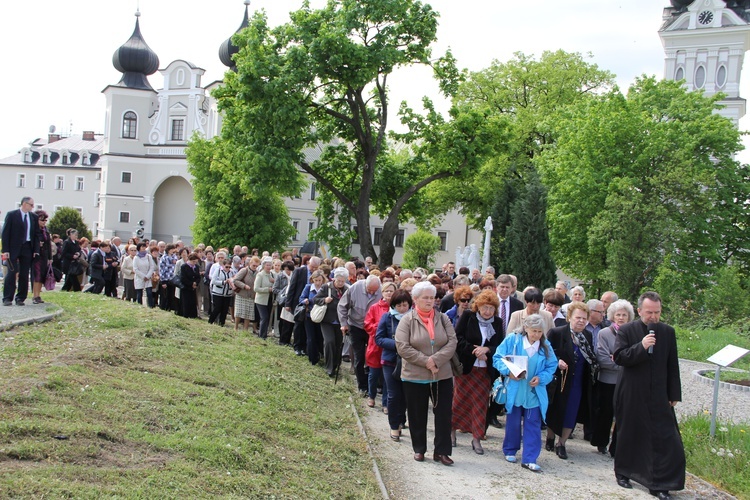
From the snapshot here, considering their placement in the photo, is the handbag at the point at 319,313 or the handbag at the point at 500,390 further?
the handbag at the point at 319,313

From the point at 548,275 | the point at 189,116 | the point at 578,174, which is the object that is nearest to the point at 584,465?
the point at 548,275

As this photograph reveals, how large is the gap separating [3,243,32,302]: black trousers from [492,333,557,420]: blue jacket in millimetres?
7813

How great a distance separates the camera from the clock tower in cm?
5594

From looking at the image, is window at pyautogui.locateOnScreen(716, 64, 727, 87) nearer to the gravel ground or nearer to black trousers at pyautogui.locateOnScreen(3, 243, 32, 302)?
the gravel ground

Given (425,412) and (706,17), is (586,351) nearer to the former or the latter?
(425,412)

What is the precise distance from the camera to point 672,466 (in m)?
7.33

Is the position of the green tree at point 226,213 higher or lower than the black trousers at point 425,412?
higher

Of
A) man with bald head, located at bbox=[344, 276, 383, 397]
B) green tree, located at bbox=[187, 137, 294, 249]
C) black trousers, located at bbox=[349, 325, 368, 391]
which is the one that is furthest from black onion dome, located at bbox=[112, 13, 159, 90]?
black trousers, located at bbox=[349, 325, 368, 391]

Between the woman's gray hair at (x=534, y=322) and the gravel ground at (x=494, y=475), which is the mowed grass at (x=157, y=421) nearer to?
the gravel ground at (x=494, y=475)

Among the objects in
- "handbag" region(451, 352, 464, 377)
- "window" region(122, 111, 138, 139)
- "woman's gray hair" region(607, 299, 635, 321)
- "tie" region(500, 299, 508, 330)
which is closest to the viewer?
"handbag" region(451, 352, 464, 377)

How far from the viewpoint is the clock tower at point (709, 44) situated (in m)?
55.9

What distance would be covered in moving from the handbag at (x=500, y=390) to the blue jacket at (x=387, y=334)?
1363 mm

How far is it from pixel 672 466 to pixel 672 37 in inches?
2258

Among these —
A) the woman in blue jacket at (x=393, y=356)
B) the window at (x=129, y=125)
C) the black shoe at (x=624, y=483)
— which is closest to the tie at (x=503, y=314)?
the woman in blue jacket at (x=393, y=356)
